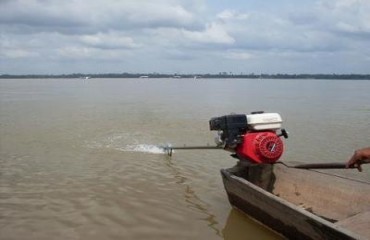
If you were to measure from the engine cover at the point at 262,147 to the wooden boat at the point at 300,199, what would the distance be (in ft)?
1.02

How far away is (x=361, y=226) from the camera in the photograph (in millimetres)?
5457

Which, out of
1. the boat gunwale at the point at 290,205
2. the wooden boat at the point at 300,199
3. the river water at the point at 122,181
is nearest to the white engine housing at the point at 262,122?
the wooden boat at the point at 300,199

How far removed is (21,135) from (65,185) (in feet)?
23.9

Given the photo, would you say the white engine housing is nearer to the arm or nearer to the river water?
the river water

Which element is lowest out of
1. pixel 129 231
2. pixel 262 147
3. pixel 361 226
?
pixel 129 231

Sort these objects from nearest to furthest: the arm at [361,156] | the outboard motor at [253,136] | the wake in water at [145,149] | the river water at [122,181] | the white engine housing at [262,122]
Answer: the arm at [361,156] → the river water at [122,181] → the outboard motor at [253,136] → the white engine housing at [262,122] → the wake in water at [145,149]

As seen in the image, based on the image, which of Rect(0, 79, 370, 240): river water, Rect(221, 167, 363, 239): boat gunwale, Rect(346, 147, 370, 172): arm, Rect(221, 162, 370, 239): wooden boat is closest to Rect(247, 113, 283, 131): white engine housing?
Rect(221, 162, 370, 239): wooden boat

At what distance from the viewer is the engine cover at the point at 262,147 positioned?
696 cm

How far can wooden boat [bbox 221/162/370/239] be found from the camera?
5.43 meters

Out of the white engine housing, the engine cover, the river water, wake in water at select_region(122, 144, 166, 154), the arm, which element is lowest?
the river water

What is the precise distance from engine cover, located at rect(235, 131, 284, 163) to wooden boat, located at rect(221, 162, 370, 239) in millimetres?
311

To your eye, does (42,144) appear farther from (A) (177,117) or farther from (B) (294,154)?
(A) (177,117)

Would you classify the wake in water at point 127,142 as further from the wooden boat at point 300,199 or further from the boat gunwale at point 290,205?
the boat gunwale at point 290,205

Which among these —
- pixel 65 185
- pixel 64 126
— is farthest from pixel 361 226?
pixel 64 126
